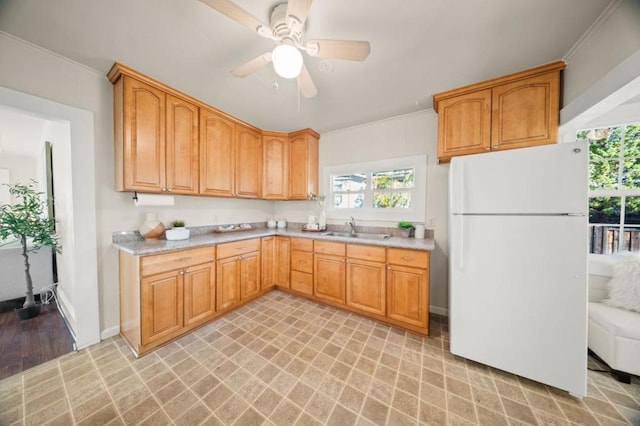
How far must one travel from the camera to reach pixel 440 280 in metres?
2.48

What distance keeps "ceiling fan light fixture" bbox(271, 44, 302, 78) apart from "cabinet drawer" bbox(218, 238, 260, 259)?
190 centimetres

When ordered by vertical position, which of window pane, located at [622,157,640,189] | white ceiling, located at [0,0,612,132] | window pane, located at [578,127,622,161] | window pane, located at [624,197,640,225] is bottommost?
window pane, located at [624,197,640,225]

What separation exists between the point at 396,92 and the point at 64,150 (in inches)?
130

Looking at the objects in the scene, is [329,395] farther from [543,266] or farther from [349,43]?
[349,43]

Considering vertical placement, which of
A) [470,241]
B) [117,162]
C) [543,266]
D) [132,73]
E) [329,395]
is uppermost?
[132,73]

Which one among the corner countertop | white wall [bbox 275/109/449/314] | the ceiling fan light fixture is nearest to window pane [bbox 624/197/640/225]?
white wall [bbox 275/109/449/314]

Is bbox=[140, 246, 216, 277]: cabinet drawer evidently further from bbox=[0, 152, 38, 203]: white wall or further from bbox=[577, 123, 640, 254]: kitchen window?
bbox=[0, 152, 38, 203]: white wall

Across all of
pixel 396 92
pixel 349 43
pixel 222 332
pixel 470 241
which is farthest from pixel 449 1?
pixel 222 332

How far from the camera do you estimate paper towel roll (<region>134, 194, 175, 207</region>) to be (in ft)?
6.68

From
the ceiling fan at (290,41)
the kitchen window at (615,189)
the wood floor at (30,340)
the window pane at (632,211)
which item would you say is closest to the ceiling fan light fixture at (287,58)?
the ceiling fan at (290,41)

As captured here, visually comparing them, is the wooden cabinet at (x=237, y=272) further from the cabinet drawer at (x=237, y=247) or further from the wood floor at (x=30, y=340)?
the wood floor at (x=30, y=340)

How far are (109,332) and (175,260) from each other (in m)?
0.98

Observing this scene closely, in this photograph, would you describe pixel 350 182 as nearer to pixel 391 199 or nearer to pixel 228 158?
pixel 391 199

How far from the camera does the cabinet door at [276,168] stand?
3.25 m
